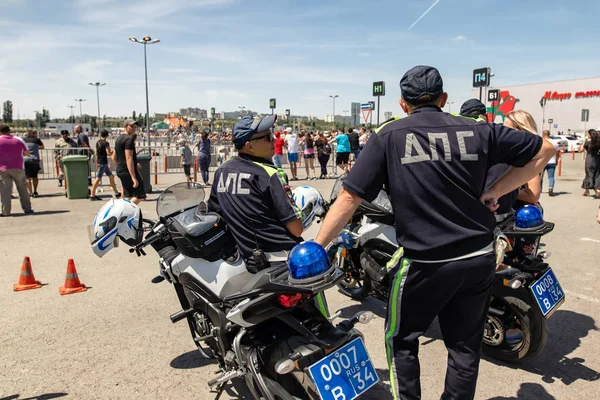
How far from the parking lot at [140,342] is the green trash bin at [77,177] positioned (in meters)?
4.99

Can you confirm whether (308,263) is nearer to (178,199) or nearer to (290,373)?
(290,373)

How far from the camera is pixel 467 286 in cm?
231

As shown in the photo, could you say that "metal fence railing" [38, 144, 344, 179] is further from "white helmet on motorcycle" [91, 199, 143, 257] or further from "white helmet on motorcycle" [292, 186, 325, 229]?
"white helmet on motorcycle" [91, 199, 143, 257]

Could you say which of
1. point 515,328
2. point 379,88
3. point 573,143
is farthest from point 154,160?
point 573,143

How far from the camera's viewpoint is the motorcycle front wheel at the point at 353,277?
15.5 feet

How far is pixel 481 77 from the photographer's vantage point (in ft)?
50.9

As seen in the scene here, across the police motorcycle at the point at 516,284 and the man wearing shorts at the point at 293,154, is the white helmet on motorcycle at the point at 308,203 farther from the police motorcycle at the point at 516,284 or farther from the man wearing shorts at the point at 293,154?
the man wearing shorts at the point at 293,154

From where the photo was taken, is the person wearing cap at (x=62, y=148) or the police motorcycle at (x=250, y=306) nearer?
the police motorcycle at (x=250, y=306)

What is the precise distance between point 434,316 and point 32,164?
1169cm

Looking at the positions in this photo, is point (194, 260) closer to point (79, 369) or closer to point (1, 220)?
point (79, 369)

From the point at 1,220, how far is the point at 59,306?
17.9 feet

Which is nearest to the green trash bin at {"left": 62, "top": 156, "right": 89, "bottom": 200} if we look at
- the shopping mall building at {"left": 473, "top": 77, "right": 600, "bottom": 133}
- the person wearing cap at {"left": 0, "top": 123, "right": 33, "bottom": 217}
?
the person wearing cap at {"left": 0, "top": 123, "right": 33, "bottom": 217}

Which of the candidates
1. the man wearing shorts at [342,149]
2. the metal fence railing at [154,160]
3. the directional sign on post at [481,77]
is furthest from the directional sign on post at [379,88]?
the man wearing shorts at [342,149]

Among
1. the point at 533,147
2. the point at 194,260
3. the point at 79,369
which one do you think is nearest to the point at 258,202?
the point at 194,260
